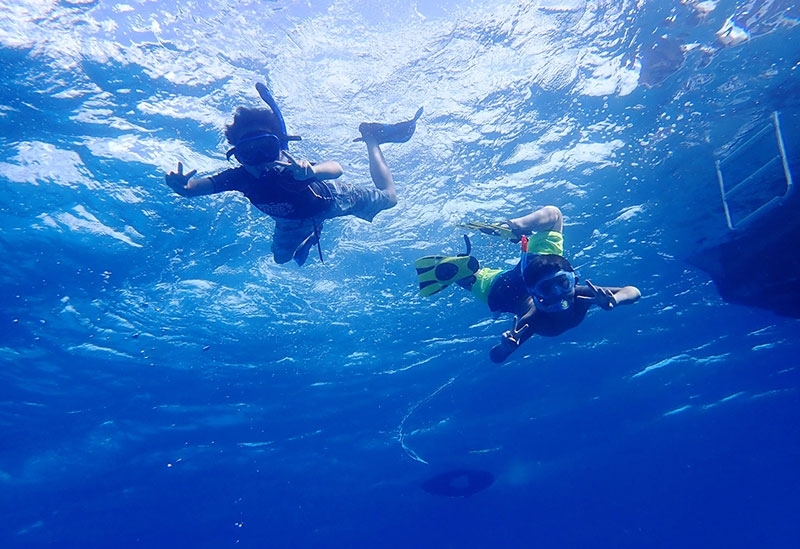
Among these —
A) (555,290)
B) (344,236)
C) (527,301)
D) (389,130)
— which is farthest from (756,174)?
(344,236)

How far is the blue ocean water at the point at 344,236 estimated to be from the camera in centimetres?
816

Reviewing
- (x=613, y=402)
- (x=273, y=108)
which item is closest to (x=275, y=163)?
(x=273, y=108)

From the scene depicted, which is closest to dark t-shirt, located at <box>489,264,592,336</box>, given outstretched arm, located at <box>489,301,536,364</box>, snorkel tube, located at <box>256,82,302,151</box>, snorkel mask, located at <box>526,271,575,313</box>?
outstretched arm, located at <box>489,301,536,364</box>

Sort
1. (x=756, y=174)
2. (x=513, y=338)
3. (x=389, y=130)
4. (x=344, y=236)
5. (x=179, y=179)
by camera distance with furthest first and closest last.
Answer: (x=344, y=236)
(x=756, y=174)
(x=389, y=130)
(x=513, y=338)
(x=179, y=179)

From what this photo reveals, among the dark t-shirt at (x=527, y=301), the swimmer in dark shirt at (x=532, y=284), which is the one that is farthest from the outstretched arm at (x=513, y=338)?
the dark t-shirt at (x=527, y=301)

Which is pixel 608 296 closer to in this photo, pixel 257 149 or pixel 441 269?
pixel 441 269

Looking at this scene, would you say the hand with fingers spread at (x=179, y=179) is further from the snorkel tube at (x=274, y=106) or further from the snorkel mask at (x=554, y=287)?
the snorkel mask at (x=554, y=287)

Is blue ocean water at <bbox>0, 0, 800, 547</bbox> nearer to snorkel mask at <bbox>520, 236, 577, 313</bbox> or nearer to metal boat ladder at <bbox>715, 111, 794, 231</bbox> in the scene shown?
metal boat ladder at <bbox>715, 111, 794, 231</bbox>

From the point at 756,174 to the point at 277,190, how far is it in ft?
40.4

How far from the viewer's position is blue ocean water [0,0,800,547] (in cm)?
816

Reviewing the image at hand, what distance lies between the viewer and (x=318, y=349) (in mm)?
19531

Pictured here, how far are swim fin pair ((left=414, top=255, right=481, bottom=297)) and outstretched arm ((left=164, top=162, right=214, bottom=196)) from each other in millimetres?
3224

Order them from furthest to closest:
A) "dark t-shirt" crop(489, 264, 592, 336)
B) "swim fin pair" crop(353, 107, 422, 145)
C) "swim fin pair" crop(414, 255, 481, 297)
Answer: "swim fin pair" crop(353, 107, 422, 145), "swim fin pair" crop(414, 255, 481, 297), "dark t-shirt" crop(489, 264, 592, 336)

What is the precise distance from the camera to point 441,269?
7180mm
